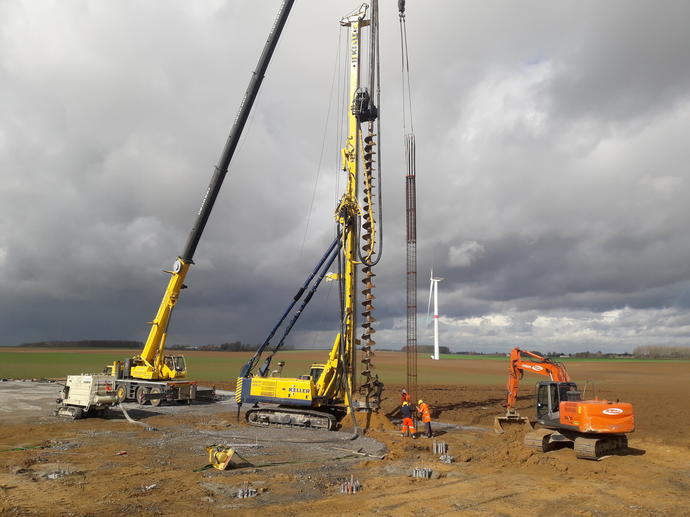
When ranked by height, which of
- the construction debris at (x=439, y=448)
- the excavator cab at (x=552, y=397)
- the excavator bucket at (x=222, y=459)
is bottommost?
the construction debris at (x=439, y=448)

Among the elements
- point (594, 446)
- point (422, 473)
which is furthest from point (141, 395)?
point (594, 446)

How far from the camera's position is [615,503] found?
12461 millimetres

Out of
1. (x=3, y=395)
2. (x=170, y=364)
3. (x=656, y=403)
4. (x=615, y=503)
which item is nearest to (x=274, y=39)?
(x=170, y=364)

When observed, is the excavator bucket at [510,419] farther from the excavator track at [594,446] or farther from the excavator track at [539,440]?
the excavator track at [594,446]

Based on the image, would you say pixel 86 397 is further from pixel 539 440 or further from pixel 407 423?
pixel 539 440

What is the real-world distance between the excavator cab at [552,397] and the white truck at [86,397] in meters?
20.1

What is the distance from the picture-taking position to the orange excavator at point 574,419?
681 inches

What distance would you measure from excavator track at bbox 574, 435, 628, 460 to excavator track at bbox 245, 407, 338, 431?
10.1 metres

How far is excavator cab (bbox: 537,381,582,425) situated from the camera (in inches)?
764

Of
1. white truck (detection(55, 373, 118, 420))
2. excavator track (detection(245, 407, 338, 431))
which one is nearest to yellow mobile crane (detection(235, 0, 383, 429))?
excavator track (detection(245, 407, 338, 431))

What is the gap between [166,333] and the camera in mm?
30797

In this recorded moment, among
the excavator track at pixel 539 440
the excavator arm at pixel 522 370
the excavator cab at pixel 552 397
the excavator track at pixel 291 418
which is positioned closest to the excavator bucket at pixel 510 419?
the excavator arm at pixel 522 370

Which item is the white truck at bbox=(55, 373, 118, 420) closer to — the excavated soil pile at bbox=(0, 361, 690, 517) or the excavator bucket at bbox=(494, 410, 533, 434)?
the excavated soil pile at bbox=(0, 361, 690, 517)

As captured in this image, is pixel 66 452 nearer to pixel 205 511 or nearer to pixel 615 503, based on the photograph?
pixel 205 511
